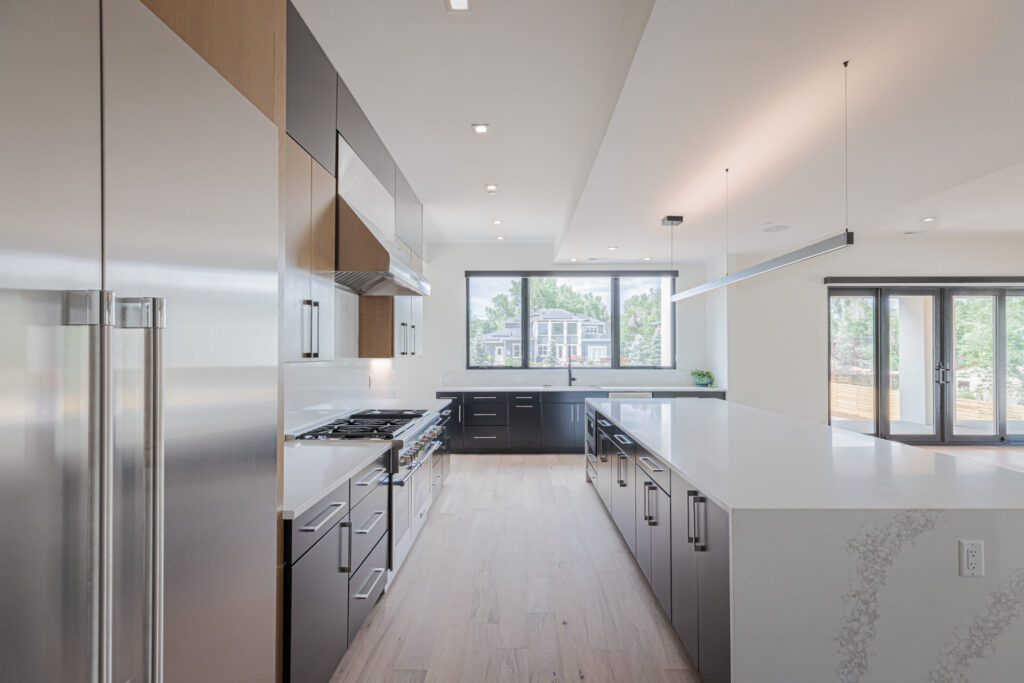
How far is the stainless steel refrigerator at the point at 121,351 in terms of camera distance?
2.22 ft

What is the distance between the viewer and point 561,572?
3.11 m

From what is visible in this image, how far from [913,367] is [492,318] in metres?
5.56

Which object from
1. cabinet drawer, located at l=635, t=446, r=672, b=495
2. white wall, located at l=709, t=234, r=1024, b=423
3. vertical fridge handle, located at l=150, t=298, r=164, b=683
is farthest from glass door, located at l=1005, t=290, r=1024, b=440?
vertical fridge handle, located at l=150, t=298, r=164, b=683

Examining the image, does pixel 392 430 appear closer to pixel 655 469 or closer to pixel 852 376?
pixel 655 469

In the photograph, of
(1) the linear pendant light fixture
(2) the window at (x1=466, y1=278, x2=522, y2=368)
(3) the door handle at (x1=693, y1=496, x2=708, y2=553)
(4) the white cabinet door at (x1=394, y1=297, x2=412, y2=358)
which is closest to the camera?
(3) the door handle at (x1=693, y1=496, x2=708, y2=553)

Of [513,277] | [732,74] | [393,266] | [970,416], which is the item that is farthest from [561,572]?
[970,416]

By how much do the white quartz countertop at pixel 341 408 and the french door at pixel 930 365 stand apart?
532cm

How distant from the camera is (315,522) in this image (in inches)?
71.2

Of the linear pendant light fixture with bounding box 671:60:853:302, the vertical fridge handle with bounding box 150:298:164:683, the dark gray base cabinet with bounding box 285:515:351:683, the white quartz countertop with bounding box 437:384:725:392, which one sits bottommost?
the dark gray base cabinet with bounding box 285:515:351:683

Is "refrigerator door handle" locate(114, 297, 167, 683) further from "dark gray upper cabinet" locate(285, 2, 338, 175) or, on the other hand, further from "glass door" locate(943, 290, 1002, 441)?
"glass door" locate(943, 290, 1002, 441)

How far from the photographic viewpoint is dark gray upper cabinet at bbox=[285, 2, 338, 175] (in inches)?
88.0

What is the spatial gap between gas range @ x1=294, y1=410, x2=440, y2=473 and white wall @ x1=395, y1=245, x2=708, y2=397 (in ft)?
10.3

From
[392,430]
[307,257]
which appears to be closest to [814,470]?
[392,430]

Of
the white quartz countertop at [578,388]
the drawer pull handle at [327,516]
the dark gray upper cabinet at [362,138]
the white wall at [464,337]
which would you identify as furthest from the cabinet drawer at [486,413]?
the drawer pull handle at [327,516]
